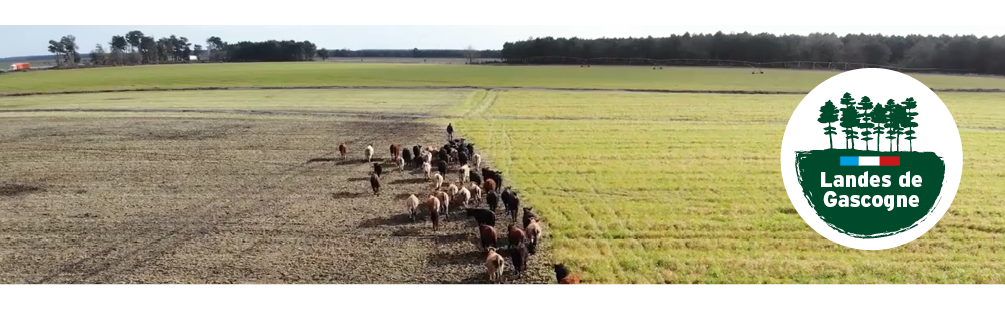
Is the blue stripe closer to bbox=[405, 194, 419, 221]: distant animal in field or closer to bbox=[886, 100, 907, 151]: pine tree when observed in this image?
bbox=[886, 100, 907, 151]: pine tree

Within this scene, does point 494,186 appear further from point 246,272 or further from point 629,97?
point 629,97

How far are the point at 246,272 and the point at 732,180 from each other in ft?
50.0

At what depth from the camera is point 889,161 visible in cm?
1433

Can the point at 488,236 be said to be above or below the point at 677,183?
below

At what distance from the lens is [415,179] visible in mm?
21234

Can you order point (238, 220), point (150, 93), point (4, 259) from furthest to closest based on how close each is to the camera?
point (150, 93) → point (238, 220) → point (4, 259)

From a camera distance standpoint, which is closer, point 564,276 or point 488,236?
point 564,276

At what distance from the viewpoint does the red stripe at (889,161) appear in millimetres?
14172

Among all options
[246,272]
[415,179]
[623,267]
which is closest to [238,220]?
[246,272]

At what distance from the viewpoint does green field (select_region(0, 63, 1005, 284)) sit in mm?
12812

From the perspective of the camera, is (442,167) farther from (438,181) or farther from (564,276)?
(564,276)

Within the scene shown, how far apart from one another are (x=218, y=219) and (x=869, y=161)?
16207mm

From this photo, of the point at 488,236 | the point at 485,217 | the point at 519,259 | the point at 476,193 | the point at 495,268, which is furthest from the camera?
the point at 476,193

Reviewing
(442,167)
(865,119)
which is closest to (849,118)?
(865,119)
